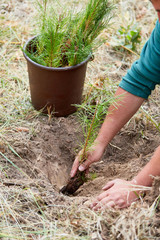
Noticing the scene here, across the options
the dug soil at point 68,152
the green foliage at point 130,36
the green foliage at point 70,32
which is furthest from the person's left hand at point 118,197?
the green foliage at point 130,36

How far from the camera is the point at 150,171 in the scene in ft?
4.86

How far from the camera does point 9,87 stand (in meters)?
2.51

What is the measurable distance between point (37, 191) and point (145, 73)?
96cm

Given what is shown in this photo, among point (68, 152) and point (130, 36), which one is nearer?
point (68, 152)

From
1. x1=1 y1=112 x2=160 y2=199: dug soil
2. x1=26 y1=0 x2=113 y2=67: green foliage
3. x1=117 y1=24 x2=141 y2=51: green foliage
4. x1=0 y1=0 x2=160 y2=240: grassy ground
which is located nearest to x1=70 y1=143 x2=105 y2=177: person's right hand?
x1=1 y1=112 x2=160 y2=199: dug soil

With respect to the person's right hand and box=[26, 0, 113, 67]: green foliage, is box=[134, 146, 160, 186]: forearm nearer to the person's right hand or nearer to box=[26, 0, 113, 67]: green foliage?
the person's right hand

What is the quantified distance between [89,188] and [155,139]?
0.65m

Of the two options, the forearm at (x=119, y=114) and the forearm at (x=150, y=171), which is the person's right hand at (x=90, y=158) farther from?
the forearm at (x=150, y=171)

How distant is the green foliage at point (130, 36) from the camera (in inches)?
116

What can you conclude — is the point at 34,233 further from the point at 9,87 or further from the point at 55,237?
the point at 9,87

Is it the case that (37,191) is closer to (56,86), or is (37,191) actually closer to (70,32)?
(56,86)

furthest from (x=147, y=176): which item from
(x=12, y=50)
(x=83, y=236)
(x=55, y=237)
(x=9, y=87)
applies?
(x=12, y=50)

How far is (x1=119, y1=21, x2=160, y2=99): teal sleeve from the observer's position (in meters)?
1.74

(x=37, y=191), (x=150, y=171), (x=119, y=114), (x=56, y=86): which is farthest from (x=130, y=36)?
(x=37, y=191)
